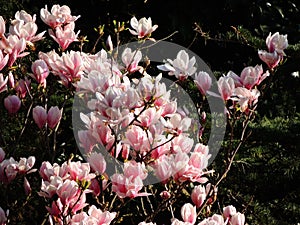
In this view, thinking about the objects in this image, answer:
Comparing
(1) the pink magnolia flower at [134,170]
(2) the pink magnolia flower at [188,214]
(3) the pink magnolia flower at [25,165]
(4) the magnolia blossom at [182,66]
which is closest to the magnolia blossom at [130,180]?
(1) the pink magnolia flower at [134,170]

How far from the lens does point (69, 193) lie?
1171 mm

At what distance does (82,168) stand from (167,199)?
0.22 metres

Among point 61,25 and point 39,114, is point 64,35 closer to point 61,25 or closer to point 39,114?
point 61,25

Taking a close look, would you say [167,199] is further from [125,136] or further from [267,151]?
[267,151]

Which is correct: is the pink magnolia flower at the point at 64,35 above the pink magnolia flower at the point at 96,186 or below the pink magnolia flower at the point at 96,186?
above

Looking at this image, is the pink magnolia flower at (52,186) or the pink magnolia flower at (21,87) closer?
the pink magnolia flower at (52,186)

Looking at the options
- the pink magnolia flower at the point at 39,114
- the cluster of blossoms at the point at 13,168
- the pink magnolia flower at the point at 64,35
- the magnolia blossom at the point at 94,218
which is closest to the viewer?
the magnolia blossom at the point at 94,218

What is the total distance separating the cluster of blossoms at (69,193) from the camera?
116 centimetres

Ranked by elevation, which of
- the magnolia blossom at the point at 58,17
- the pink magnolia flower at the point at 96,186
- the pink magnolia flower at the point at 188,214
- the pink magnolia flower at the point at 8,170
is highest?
the magnolia blossom at the point at 58,17

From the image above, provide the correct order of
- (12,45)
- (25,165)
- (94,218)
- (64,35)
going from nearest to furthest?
(94,218)
(25,165)
(12,45)
(64,35)

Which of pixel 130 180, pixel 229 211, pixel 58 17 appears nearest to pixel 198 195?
pixel 229 211

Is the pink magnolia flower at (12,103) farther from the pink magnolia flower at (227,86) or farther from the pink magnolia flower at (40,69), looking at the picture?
the pink magnolia flower at (227,86)

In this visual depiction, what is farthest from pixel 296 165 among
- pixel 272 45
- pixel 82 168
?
pixel 82 168

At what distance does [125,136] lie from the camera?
1.30 metres
